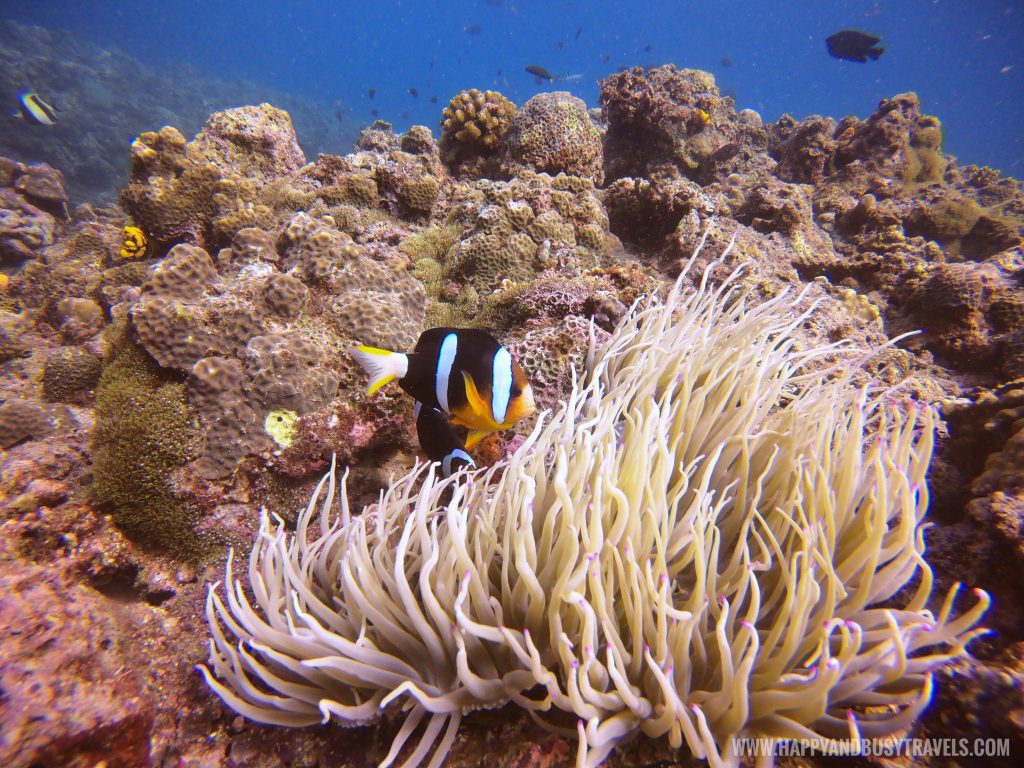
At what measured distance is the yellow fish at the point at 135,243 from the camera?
4445 mm

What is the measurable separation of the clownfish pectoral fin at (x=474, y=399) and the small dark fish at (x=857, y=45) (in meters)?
14.0

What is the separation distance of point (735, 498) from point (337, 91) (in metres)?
84.5

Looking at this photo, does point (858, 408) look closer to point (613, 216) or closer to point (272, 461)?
point (272, 461)

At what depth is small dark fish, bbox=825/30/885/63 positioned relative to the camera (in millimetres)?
10688

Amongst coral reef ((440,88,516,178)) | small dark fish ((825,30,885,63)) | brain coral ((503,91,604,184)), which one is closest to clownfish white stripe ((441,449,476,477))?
brain coral ((503,91,604,184))

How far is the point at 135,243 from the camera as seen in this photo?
177 inches

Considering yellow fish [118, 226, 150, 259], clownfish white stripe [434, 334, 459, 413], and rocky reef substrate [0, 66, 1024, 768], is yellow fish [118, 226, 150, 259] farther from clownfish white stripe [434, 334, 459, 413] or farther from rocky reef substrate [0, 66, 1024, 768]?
clownfish white stripe [434, 334, 459, 413]

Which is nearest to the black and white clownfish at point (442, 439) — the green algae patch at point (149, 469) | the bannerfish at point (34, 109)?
the green algae patch at point (149, 469)

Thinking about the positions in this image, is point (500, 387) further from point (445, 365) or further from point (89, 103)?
point (89, 103)

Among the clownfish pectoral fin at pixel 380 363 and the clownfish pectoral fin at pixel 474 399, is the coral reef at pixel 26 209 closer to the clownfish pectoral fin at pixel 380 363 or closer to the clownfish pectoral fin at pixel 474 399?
the clownfish pectoral fin at pixel 380 363

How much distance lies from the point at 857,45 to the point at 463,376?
14.2 m

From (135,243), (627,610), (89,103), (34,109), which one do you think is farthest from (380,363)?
(89,103)

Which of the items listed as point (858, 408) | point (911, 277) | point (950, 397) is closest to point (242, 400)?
point (858, 408)

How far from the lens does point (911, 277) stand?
17.0 feet
